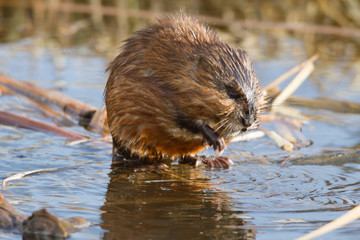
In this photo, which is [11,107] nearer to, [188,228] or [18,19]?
[188,228]

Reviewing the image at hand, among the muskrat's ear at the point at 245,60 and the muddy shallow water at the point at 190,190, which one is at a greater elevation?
the muskrat's ear at the point at 245,60

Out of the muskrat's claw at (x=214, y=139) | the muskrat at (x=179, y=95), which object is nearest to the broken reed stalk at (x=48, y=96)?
the muskrat at (x=179, y=95)

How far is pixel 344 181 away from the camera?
3.74 meters

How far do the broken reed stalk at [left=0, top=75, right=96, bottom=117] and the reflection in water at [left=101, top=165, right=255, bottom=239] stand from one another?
1405mm

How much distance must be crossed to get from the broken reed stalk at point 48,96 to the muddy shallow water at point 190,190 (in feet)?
0.51

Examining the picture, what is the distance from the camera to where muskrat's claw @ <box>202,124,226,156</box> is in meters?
3.73

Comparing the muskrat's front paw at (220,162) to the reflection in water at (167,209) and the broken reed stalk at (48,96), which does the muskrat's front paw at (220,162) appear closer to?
the reflection in water at (167,209)

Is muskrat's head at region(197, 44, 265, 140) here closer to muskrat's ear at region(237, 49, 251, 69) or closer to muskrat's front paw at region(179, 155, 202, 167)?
muskrat's ear at region(237, 49, 251, 69)

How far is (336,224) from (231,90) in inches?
51.9

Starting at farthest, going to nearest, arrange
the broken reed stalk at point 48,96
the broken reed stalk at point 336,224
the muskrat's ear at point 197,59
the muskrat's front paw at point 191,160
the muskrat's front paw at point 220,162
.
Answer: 1. the broken reed stalk at point 48,96
2. the muskrat's front paw at point 191,160
3. the muskrat's front paw at point 220,162
4. the muskrat's ear at point 197,59
5. the broken reed stalk at point 336,224

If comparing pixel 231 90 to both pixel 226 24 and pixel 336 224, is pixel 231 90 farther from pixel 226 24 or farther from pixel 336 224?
pixel 226 24

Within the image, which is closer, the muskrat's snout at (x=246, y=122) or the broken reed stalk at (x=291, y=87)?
the muskrat's snout at (x=246, y=122)

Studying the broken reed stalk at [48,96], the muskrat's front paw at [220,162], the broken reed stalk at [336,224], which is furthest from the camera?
the broken reed stalk at [48,96]

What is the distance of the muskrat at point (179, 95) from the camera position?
12.4 feet
